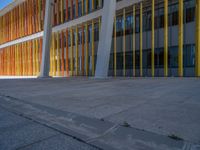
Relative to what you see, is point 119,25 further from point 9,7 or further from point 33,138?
point 9,7

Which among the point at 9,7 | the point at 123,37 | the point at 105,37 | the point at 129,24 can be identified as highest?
→ the point at 9,7

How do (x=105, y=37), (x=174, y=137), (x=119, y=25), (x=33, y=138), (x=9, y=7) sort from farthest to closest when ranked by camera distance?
(x=9, y=7)
(x=119, y=25)
(x=105, y=37)
(x=33, y=138)
(x=174, y=137)

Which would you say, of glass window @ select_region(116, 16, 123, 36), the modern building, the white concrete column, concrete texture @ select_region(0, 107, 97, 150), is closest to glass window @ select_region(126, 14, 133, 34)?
the modern building

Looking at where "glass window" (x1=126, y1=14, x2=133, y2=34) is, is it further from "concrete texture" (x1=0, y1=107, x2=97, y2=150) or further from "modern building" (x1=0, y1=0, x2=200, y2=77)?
"concrete texture" (x1=0, y1=107, x2=97, y2=150)

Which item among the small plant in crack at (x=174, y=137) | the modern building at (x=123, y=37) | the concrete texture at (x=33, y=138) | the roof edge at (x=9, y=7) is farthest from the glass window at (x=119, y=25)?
the roof edge at (x=9, y=7)

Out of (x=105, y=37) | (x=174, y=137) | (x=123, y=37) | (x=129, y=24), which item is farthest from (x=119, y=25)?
(x=174, y=137)

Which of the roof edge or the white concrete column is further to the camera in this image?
the roof edge

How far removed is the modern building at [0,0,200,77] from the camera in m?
16.2

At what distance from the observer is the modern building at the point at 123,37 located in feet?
53.2

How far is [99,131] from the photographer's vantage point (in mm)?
3025

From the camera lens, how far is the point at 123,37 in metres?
21.0

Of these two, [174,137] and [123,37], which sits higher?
[123,37]

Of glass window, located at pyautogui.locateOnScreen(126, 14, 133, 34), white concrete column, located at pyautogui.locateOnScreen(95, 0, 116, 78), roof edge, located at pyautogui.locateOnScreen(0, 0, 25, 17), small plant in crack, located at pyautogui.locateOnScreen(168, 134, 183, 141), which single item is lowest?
small plant in crack, located at pyautogui.locateOnScreen(168, 134, 183, 141)

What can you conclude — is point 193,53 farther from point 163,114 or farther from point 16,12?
point 16,12
